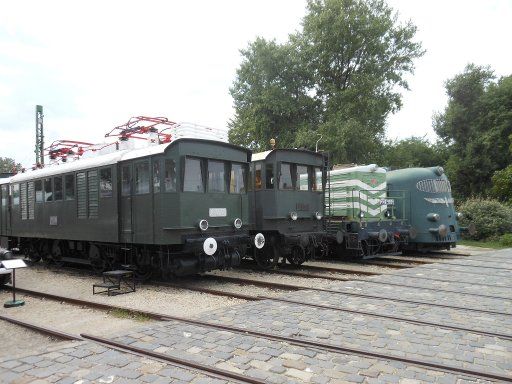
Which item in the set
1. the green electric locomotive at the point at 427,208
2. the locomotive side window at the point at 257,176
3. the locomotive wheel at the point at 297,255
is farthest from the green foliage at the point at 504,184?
the locomotive side window at the point at 257,176

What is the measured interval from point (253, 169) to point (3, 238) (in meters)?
10.1

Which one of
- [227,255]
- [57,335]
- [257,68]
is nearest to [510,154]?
[257,68]

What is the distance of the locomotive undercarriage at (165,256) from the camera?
9.91m

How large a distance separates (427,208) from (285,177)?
6681 mm

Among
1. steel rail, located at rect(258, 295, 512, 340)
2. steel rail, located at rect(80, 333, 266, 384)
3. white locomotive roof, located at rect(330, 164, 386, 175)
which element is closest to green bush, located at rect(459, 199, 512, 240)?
white locomotive roof, located at rect(330, 164, 386, 175)

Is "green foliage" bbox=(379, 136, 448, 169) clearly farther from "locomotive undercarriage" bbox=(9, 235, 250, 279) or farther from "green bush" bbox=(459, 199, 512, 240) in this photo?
"locomotive undercarriage" bbox=(9, 235, 250, 279)

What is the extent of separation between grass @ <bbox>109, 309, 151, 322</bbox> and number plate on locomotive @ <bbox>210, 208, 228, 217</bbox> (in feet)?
10.9

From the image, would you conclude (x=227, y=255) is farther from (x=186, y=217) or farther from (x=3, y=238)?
(x=3, y=238)

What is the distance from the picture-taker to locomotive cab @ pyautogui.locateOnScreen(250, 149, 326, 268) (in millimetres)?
12211

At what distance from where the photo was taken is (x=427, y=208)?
16375mm

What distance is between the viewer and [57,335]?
6.13 m

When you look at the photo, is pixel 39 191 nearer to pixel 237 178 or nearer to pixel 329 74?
pixel 237 178

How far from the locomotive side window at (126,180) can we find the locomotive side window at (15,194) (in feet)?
21.5

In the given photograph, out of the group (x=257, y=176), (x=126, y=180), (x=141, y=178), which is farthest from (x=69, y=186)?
(x=257, y=176)
